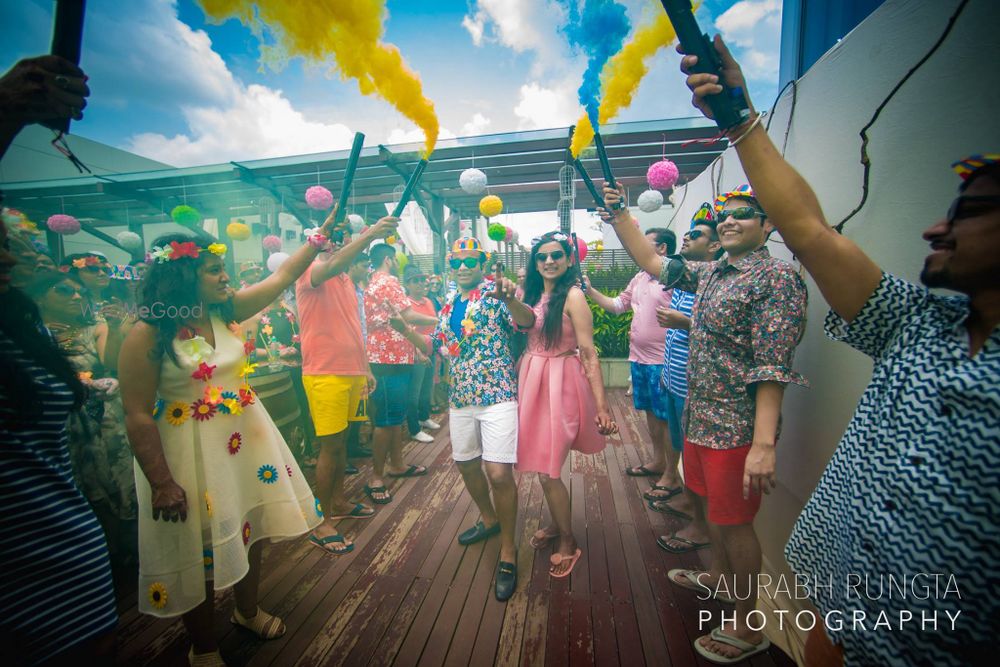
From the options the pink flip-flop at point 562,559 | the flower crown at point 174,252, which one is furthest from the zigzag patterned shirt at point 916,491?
the flower crown at point 174,252

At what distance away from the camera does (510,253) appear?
12.2 m

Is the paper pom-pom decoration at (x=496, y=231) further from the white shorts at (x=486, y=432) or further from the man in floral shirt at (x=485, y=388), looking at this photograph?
the white shorts at (x=486, y=432)

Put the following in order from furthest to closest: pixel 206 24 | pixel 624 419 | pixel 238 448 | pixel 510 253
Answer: pixel 510 253
pixel 624 419
pixel 238 448
pixel 206 24

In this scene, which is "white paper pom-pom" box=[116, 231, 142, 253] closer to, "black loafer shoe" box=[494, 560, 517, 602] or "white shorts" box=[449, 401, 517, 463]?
"white shorts" box=[449, 401, 517, 463]

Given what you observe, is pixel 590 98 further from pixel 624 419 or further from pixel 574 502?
pixel 624 419

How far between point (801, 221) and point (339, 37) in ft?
7.23

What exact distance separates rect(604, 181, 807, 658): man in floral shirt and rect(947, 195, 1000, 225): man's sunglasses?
0.74 m

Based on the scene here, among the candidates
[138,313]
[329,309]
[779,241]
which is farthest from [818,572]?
[329,309]

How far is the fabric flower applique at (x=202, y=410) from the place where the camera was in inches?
66.9

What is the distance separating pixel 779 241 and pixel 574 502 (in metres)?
2.62

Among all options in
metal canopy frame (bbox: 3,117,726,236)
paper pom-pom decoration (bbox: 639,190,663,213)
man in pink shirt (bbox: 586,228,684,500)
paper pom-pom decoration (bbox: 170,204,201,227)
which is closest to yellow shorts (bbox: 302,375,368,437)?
man in pink shirt (bbox: 586,228,684,500)

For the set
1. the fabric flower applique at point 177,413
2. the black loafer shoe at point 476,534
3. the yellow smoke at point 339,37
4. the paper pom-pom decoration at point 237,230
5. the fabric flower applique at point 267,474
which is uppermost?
the paper pom-pom decoration at point 237,230

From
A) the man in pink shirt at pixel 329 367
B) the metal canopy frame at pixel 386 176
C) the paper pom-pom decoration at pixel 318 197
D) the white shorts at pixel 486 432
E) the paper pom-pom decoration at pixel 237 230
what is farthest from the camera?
the paper pom-pom decoration at pixel 237 230

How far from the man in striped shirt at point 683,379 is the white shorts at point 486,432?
4.08 ft
